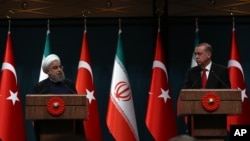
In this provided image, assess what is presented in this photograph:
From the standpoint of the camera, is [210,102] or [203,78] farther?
[203,78]

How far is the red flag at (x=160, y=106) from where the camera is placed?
28.5ft

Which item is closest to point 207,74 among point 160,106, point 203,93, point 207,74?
point 207,74

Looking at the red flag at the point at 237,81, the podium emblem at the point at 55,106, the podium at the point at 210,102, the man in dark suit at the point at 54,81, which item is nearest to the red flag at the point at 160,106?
the red flag at the point at 237,81

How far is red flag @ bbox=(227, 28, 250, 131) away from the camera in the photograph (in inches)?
341

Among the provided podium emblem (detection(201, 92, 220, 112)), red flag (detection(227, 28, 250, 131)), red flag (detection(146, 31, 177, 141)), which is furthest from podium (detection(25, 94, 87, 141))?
red flag (detection(227, 28, 250, 131))

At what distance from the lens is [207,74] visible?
6.41 m

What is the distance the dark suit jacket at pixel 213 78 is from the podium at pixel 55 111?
124 cm

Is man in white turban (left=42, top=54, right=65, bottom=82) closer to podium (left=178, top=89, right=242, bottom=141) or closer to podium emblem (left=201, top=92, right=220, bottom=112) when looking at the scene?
podium (left=178, top=89, right=242, bottom=141)

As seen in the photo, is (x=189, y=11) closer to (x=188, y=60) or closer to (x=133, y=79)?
(x=188, y=60)

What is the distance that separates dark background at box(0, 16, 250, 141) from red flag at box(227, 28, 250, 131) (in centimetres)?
46

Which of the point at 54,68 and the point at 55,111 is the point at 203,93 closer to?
the point at 55,111

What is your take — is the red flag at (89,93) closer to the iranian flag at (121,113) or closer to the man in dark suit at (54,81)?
the iranian flag at (121,113)

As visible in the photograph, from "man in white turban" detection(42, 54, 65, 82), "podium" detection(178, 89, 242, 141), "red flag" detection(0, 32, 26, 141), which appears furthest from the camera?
"red flag" detection(0, 32, 26, 141)

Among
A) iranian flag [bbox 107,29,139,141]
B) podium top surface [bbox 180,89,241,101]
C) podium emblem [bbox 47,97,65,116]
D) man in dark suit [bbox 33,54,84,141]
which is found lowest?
iranian flag [bbox 107,29,139,141]
